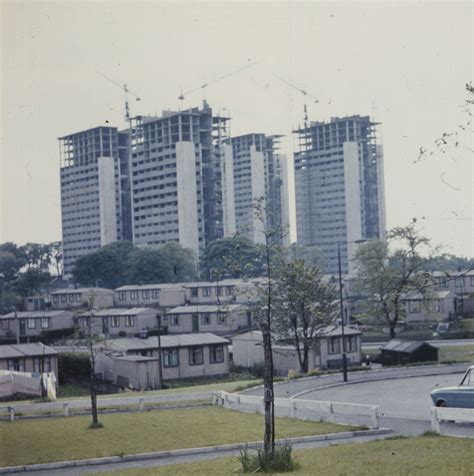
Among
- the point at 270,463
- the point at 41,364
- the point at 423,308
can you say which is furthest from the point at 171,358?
the point at 270,463

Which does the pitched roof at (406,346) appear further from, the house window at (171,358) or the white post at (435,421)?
the white post at (435,421)

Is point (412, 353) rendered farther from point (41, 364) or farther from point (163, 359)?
point (41, 364)

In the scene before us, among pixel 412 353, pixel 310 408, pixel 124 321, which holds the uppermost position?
pixel 310 408

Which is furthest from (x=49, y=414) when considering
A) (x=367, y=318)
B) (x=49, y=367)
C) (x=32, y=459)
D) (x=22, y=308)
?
(x=22, y=308)

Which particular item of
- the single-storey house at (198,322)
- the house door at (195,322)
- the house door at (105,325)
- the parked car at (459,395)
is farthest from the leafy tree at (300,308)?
the house door at (105,325)

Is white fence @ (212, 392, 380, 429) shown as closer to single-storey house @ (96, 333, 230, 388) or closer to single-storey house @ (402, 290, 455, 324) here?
single-storey house @ (96, 333, 230, 388)

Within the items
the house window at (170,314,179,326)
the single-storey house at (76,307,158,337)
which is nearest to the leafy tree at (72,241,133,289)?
the house window at (170,314,179,326)
